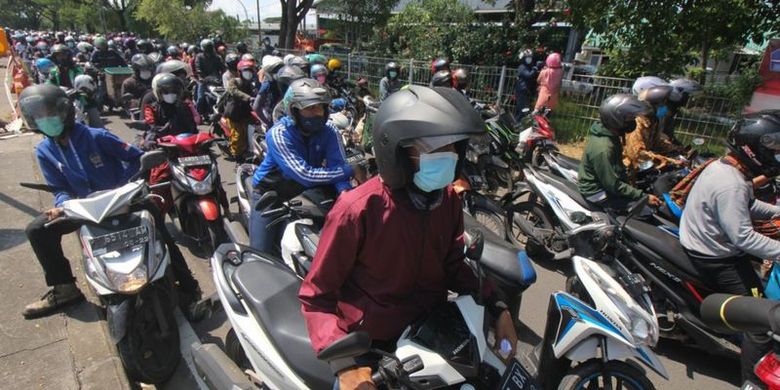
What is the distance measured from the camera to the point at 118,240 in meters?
2.64

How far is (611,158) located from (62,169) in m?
4.40

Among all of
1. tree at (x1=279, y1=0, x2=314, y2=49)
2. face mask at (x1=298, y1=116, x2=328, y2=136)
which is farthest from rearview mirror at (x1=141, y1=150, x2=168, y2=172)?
tree at (x1=279, y1=0, x2=314, y2=49)

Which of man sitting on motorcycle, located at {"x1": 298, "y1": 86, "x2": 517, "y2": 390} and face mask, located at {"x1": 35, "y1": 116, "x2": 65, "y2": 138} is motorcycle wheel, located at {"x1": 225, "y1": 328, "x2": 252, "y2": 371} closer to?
man sitting on motorcycle, located at {"x1": 298, "y1": 86, "x2": 517, "y2": 390}

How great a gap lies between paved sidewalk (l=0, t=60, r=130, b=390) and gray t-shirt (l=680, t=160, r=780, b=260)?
389 cm

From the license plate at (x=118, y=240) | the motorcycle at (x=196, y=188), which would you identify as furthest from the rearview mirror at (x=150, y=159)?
the motorcycle at (x=196, y=188)

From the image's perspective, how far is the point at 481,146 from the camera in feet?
17.1

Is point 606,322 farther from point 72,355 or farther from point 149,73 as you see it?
point 149,73

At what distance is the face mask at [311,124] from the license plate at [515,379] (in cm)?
246

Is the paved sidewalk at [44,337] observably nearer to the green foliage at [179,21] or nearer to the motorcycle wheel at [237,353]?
the motorcycle wheel at [237,353]

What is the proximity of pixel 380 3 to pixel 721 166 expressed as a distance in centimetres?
2470

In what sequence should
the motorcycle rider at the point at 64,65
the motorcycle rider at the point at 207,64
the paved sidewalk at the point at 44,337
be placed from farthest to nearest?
the motorcycle rider at the point at 207,64 → the motorcycle rider at the point at 64,65 → the paved sidewalk at the point at 44,337

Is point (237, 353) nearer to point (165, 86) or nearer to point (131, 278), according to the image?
point (131, 278)

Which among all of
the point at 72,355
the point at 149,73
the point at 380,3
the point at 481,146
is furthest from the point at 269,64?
the point at 380,3

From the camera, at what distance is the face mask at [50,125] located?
2.77 m
